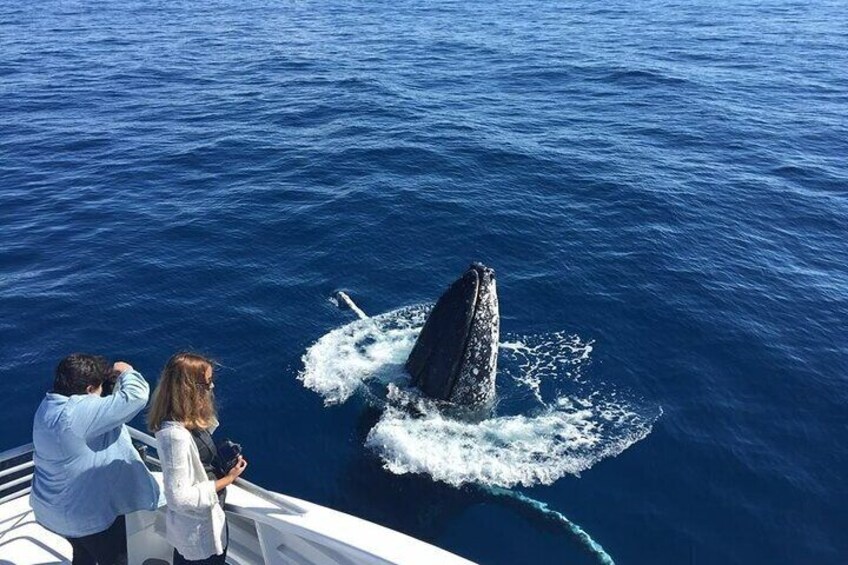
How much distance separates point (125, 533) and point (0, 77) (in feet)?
156

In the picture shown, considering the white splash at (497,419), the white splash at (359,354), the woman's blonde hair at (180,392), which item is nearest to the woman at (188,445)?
the woman's blonde hair at (180,392)

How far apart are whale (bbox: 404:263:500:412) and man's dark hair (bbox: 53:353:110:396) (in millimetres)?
9570

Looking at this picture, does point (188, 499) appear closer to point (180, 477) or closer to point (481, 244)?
point (180, 477)

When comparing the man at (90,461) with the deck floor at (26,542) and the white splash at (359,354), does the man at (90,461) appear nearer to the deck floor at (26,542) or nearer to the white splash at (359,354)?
the deck floor at (26,542)

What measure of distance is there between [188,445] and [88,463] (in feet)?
4.50

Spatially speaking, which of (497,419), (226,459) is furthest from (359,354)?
(226,459)

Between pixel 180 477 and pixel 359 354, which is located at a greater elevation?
pixel 180 477

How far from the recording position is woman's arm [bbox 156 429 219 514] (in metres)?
7.23

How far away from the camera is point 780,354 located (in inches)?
808

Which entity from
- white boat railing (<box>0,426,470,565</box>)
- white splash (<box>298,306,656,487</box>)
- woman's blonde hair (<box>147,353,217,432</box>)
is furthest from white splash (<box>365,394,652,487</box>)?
woman's blonde hair (<box>147,353,217,432</box>)

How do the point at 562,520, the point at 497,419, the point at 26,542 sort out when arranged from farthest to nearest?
the point at 497,419, the point at 562,520, the point at 26,542

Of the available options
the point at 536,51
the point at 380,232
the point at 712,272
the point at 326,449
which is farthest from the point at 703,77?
the point at 326,449

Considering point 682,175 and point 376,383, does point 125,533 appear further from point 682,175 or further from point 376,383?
point 682,175

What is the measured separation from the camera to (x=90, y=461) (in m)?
7.79
